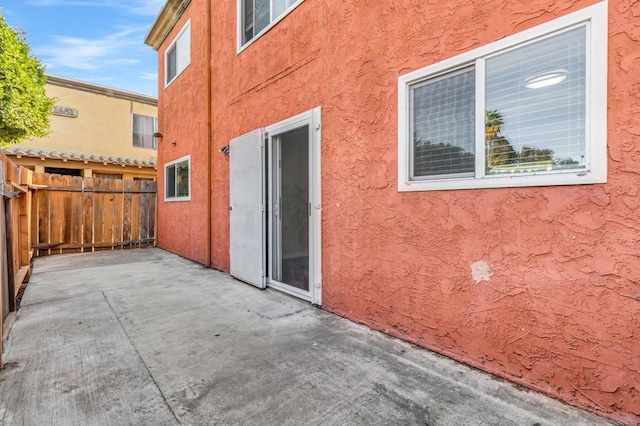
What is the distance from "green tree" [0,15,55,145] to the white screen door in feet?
23.8

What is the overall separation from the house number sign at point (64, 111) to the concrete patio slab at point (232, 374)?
11882mm

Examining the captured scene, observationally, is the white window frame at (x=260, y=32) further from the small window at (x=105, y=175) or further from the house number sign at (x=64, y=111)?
the house number sign at (x=64, y=111)

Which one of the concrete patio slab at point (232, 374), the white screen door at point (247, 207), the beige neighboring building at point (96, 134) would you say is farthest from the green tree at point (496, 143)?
the beige neighboring building at point (96, 134)

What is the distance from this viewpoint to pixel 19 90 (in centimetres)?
857

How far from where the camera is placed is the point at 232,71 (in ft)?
18.8

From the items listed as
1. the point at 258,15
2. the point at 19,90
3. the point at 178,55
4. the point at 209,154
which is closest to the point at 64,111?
the point at 19,90

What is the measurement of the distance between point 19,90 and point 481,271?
11758mm

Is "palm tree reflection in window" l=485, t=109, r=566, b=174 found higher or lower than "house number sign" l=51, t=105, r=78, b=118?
lower

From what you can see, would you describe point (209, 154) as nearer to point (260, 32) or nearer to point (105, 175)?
point (260, 32)

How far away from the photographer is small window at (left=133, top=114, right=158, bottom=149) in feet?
47.8

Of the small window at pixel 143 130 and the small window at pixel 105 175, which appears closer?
the small window at pixel 105 175

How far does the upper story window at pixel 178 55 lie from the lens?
7.64m

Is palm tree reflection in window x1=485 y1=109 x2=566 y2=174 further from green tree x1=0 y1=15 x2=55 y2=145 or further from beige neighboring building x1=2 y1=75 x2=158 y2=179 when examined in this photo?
beige neighboring building x1=2 y1=75 x2=158 y2=179

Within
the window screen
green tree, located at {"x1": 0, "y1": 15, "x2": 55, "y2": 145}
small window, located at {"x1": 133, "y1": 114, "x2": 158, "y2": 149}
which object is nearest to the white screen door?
the window screen
